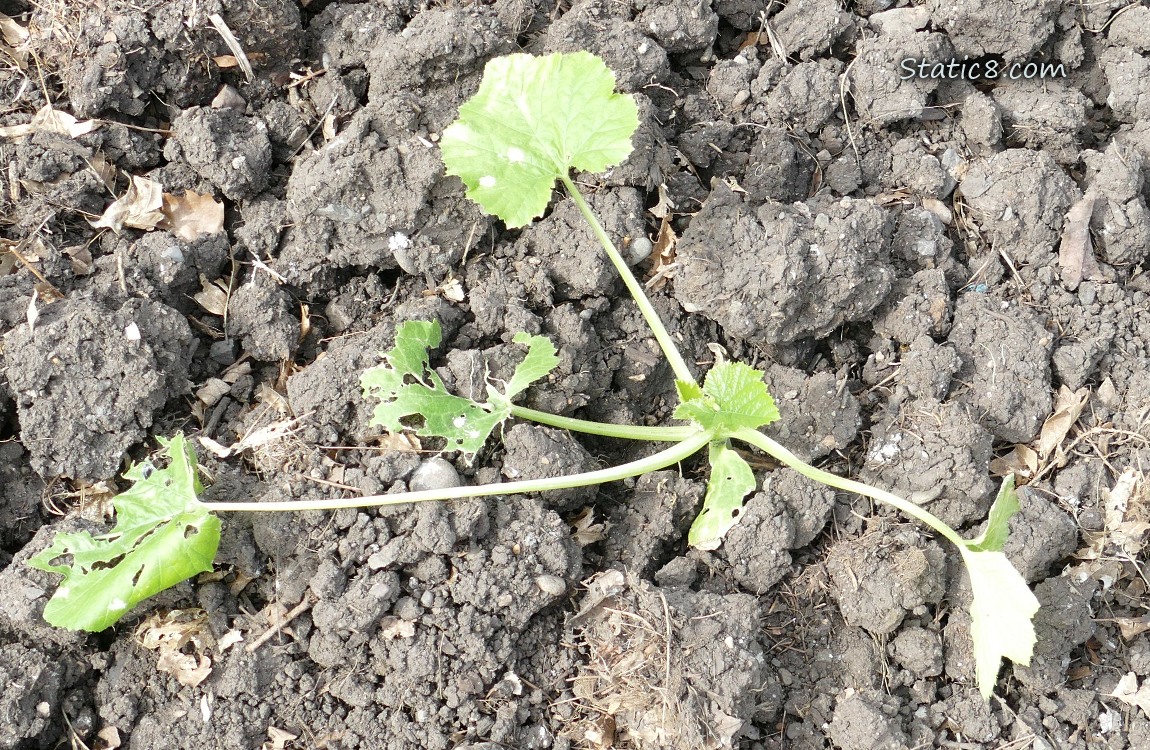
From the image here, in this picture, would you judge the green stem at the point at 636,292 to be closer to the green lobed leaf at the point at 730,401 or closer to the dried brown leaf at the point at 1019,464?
the green lobed leaf at the point at 730,401

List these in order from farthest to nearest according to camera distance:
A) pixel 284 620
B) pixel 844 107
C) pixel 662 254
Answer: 1. pixel 844 107
2. pixel 662 254
3. pixel 284 620

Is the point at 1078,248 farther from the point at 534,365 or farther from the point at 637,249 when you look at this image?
the point at 534,365

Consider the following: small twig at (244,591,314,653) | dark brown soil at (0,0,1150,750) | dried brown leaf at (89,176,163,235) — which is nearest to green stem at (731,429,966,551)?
dark brown soil at (0,0,1150,750)

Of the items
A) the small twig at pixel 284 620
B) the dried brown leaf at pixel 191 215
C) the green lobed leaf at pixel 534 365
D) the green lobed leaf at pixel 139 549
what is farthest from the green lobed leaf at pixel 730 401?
the dried brown leaf at pixel 191 215

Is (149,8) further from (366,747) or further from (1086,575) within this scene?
(1086,575)

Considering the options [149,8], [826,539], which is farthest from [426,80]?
[826,539]

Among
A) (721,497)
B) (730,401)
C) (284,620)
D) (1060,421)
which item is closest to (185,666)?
(284,620)
